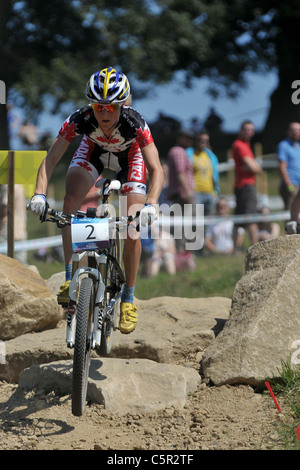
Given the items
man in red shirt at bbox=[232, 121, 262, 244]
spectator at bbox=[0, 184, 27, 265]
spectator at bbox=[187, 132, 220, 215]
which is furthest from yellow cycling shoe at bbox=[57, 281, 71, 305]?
man in red shirt at bbox=[232, 121, 262, 244]

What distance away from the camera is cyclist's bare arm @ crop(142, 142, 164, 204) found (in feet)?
18.2

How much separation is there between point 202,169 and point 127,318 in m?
6.56

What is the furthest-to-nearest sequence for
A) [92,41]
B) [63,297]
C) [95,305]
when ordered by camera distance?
[92,41] → [63,297] → [95,305]

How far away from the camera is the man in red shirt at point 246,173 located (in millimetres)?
12055

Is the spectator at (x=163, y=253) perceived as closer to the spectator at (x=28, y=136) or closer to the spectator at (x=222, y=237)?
the spectator at (x=222, y=237)

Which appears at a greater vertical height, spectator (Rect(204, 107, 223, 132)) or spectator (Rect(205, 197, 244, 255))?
spectator (Rect(204, 107, 223, 132))

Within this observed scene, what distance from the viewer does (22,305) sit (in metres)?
6.36

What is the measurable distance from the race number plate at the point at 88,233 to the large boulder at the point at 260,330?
1.37m

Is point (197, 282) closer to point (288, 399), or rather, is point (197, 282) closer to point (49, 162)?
point (49, 162)

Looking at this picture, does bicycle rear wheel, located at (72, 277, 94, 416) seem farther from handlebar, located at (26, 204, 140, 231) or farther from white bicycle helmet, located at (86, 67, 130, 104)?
white bicycle helmet, located at (86, 67, 130, 104)

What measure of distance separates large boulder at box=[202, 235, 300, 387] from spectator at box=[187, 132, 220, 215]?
602 centimetres

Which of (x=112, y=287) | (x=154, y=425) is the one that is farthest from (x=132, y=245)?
(x=154, y=425)

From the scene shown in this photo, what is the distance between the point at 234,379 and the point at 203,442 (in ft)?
2.64

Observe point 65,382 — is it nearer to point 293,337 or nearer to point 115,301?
point 115,301
